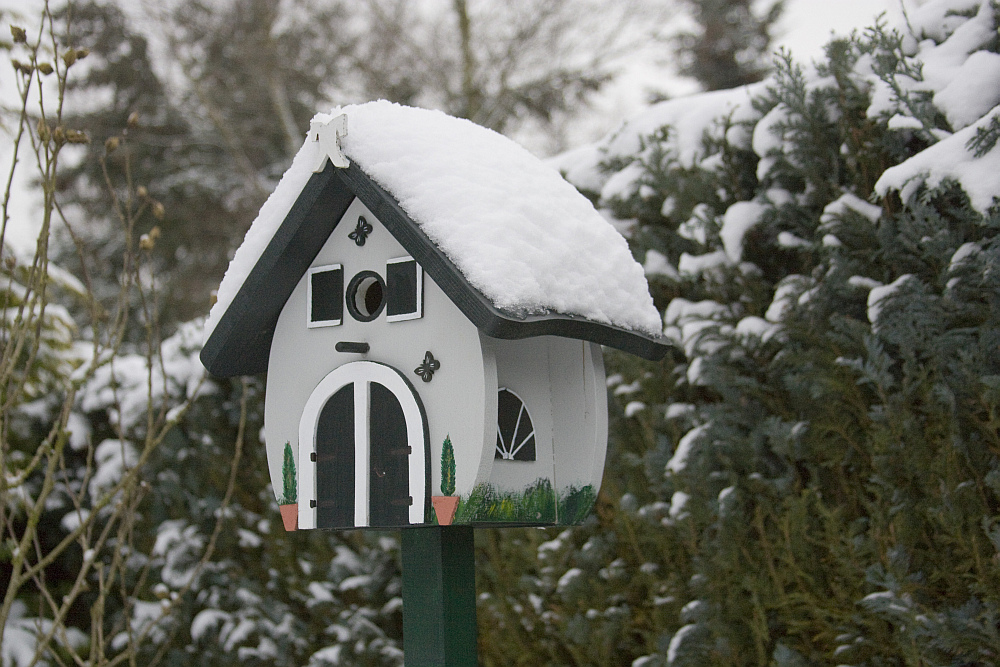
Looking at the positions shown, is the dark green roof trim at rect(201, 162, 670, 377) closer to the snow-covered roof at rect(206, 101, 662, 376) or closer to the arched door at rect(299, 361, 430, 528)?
the snow-covered roof at rect(206, 101, 662, 376)

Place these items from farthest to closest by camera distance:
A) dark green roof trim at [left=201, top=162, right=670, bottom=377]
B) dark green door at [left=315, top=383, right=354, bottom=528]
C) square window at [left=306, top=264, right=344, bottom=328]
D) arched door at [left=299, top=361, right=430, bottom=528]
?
square window at [left=306, top=264, right=344, bottom=328]
dark green door at [left=315, top=383, right=354, bottom=528]
arched door at [left=299, top=361, right=430, bottom=528]
dark green roof trim at [left=201, top=162, right=670, bottom=377]

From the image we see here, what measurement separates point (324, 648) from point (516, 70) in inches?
289

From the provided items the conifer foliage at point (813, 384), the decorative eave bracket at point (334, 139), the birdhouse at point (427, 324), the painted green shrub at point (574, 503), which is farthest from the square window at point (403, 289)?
the conifer foliage at point (813, 384)

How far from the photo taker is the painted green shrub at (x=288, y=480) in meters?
1.99

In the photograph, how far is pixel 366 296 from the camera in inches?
83.0

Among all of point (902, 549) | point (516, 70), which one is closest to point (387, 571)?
point (902, 549)

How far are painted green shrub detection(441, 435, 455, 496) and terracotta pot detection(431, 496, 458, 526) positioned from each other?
0.01m

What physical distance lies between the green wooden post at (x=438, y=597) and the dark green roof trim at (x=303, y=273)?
1.68ft

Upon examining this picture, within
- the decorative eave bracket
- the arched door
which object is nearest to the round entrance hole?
the arched door

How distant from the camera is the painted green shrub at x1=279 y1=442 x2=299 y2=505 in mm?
1985

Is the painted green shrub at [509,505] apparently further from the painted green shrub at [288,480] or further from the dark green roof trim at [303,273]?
the painted green shrub at [288,480]

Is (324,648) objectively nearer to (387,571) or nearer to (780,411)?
(387,571)

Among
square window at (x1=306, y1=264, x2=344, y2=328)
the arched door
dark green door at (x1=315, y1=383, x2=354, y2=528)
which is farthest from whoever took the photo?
square window at (x1=306, y1=264, x2=344, y2=328)

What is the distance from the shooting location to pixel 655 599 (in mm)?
2947
